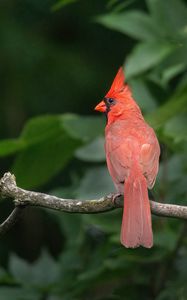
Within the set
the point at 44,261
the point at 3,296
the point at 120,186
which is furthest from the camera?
the point at 44,261

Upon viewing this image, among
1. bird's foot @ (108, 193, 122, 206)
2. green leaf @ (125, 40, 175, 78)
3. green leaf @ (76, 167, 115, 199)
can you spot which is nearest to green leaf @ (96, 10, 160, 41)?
green leaf @ (125, 40, 175, 78)

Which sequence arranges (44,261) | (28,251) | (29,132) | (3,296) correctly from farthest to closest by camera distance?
(28,251)
(44,261)
(3,296)
(29,132)

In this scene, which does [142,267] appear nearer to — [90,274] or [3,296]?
[90,274]

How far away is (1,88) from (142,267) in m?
2.92

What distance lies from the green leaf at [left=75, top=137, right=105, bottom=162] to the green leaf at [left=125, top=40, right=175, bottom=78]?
0.52 metres

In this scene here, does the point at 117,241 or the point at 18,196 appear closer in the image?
the point at 18,196

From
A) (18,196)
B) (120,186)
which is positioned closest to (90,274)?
(120,186)

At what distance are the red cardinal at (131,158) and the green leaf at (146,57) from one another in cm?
26

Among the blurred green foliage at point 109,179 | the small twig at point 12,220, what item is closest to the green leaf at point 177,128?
the blurred green foliage at point 109,179

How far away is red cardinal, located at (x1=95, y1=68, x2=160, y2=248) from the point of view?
3.46 meters

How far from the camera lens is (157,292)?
4270 mm

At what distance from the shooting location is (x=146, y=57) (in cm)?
404

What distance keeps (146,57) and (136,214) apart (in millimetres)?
840

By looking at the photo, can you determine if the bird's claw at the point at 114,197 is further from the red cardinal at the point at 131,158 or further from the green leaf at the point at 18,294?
the green leaf at the point at 18,294
